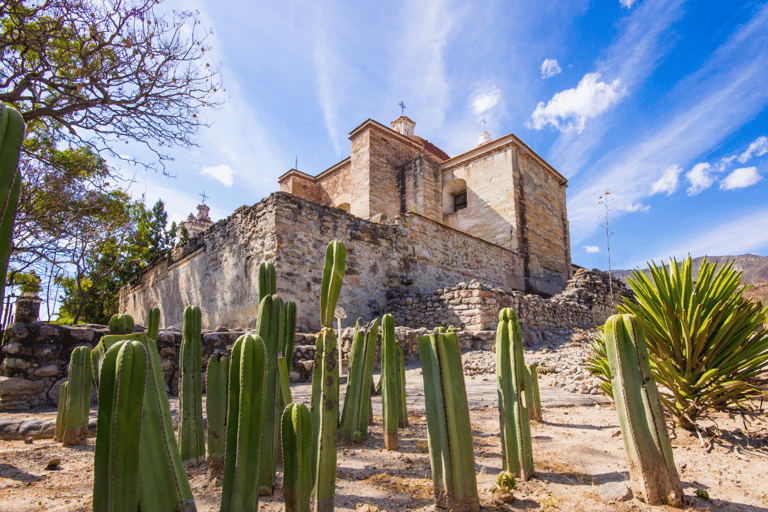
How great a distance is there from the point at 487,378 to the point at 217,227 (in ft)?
22.5

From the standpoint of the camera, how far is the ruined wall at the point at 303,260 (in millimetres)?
7379

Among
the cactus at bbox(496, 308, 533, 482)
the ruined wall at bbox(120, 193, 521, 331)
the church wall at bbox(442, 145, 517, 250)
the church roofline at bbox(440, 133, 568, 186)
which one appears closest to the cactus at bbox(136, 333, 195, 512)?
the cactus at bbox(496, 308, 533, 482)

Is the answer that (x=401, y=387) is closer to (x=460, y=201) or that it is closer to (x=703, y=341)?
(x=703, y=341)

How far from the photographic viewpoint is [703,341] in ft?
6.96

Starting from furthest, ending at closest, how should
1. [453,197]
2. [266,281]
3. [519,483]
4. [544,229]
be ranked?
[453,197] < [544,229] < [266,281] < [519,483]

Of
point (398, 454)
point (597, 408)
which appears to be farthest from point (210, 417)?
point (597, 408)

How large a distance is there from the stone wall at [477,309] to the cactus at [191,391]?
19.5ft

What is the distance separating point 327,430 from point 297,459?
0.84 ft

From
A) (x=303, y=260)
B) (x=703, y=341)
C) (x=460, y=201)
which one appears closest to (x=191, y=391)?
(x=703, y=341)

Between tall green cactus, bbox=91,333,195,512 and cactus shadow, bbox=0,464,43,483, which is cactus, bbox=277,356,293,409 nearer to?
tall green cactus, bbox=91,333,195,512

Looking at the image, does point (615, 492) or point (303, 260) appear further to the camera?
point (303, 260)

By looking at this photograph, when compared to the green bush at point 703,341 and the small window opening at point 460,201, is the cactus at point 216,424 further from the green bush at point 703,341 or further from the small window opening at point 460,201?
the small window opening at point 460,201

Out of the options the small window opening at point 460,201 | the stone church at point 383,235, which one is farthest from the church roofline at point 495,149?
the small window opening at point 460,201

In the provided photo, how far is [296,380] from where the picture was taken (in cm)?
518
